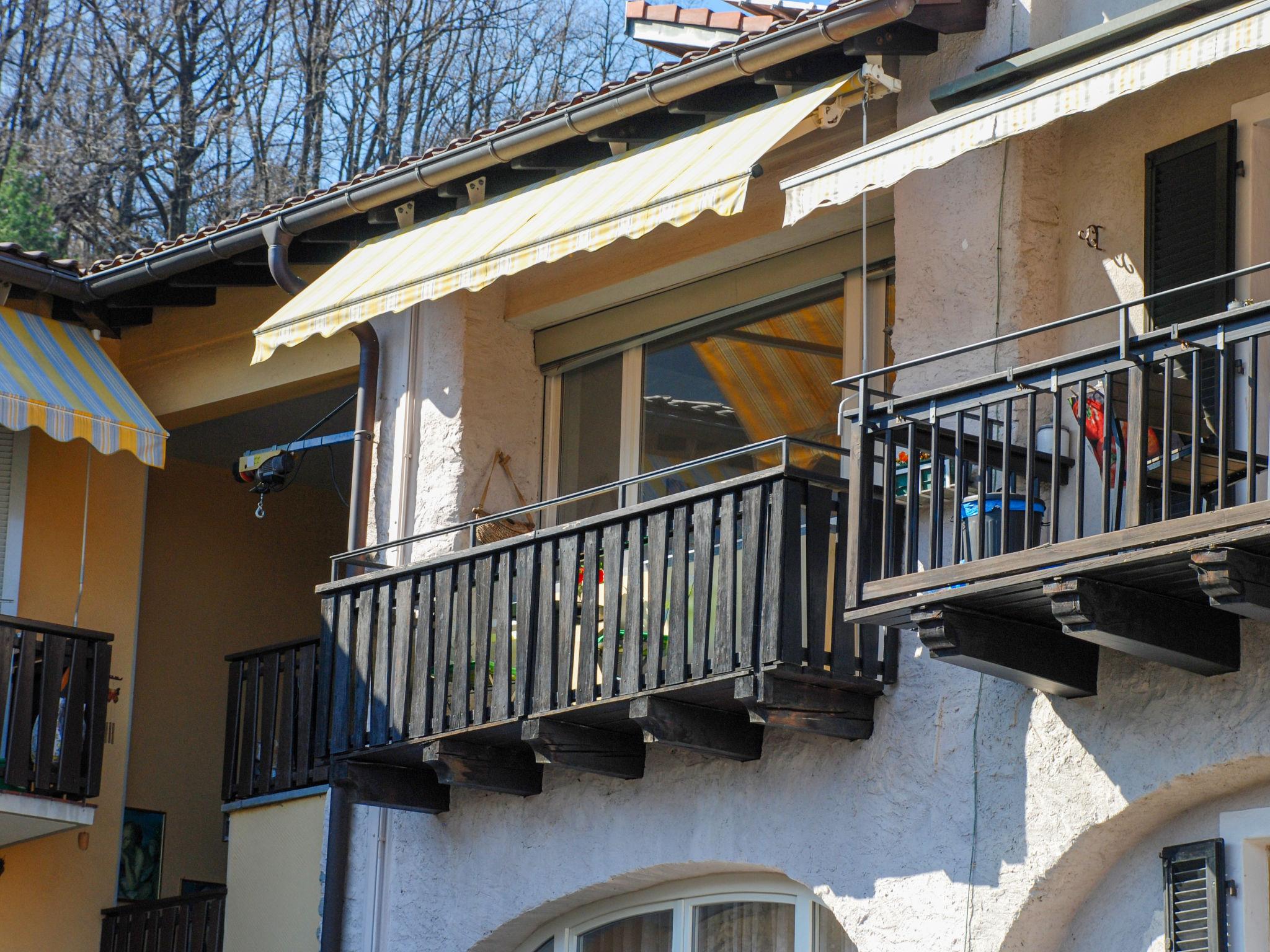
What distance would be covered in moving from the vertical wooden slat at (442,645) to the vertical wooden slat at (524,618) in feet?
1.80

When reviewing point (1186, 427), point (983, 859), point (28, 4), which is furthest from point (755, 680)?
point (28, 4)

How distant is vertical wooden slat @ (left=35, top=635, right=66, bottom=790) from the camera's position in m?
12.9

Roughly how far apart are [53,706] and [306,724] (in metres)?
1.69

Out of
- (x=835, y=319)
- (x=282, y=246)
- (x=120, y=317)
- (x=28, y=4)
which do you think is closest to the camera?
(x=835, y=319)

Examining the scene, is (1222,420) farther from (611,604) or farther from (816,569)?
(611,604)

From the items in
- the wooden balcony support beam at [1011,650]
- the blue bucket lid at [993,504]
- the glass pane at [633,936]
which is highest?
the blue bucket lid at [993,504]

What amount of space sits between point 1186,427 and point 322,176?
71.0ft

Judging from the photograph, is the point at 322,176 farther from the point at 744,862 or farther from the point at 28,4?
the point at 744,862

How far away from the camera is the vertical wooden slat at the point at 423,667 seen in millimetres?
11336

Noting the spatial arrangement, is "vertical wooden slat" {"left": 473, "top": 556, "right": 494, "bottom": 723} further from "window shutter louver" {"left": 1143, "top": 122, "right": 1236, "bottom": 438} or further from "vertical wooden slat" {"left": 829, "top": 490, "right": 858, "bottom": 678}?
"window shutter louver" {"left": 1143, "top": 122, "right": 1236, "bottom": 438}

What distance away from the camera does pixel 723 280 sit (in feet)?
39.4

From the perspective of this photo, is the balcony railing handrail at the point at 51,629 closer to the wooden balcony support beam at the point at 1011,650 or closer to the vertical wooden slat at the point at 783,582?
the vertical wooden slat at the point at 783,582

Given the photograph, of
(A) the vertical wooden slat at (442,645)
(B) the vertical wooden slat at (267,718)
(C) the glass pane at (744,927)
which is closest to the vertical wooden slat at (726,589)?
(C) the glass pane at (744,927)

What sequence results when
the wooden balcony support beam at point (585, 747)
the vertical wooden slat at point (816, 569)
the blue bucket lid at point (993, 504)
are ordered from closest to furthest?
the blue bucket lid at point (993, 504) → the vertical wooden slat at point (816, 569) → the wooden balcony support beam at point (585, 747)
